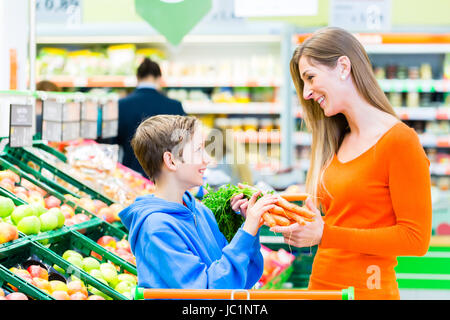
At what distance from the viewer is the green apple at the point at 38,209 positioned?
7.97ft

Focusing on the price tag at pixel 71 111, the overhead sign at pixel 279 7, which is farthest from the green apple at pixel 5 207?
the overhead sign at pixel 279 7

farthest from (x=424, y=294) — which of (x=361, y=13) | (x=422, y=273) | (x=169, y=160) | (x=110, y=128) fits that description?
(x=361, y=13)

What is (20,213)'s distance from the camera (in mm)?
2346

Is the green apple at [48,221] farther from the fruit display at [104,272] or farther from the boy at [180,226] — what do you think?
Answer: the boy at [180,226]

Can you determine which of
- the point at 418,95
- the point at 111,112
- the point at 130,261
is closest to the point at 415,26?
the point at 418,95

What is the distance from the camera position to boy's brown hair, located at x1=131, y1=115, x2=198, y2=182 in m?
1.76

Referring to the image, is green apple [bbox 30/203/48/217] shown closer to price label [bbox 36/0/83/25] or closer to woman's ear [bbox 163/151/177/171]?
woman's ear [bbox 163/151/177/171]

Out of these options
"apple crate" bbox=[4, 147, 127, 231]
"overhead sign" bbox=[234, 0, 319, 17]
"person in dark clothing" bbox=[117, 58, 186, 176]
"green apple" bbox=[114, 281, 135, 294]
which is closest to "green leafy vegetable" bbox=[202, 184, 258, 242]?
"green apple" bbox=[114, 281, 135, 294]

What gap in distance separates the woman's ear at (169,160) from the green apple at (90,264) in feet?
2.59

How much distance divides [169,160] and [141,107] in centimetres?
287

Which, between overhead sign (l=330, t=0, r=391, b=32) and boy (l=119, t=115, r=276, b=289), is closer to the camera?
boy (l=119, t=115, r=276, b=289)
